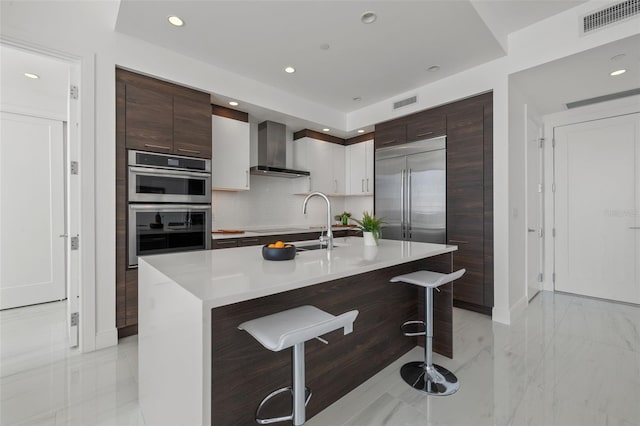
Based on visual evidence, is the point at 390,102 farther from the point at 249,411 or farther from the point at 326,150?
the point at 249,411

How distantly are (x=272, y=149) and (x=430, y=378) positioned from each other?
3416 millimetres

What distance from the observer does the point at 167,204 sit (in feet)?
A: 9.48

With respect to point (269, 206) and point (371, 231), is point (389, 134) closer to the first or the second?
point (269, 206)

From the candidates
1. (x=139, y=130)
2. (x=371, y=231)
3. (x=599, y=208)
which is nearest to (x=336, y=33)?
(x=371, y=231)

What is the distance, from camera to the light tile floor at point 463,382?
165cm

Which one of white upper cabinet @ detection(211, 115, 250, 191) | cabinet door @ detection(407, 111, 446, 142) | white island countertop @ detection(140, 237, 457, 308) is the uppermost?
cabinet door @ detection(407, 111, 446, 142)

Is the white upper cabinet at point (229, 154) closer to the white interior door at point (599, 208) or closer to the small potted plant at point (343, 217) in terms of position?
the small potted plant at point (343, 217)

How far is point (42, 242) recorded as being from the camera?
3646 millimetres

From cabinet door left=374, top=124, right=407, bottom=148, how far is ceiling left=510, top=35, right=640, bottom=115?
1348 mm

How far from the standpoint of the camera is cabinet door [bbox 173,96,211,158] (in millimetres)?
2943

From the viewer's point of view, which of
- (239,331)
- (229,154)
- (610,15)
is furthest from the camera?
(229,154)

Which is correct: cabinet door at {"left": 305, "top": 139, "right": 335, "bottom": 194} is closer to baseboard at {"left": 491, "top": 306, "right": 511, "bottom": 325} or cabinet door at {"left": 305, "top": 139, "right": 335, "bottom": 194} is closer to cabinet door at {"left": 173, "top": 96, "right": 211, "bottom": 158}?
cabinet door at {"left": 173, "top": 96, "right": 211, "bottom": 158}

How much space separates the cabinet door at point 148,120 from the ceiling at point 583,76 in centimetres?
356

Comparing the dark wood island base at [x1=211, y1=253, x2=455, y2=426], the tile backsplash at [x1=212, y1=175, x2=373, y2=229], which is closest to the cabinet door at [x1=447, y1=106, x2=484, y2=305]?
the dark wood island base at [x1=211, y1=253, x2=455, y2=426]
